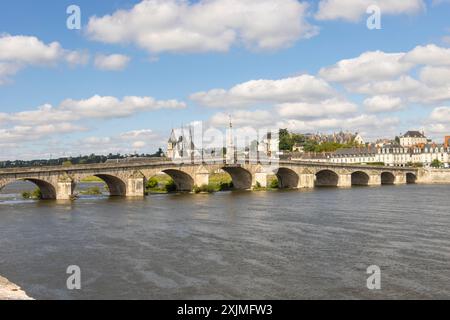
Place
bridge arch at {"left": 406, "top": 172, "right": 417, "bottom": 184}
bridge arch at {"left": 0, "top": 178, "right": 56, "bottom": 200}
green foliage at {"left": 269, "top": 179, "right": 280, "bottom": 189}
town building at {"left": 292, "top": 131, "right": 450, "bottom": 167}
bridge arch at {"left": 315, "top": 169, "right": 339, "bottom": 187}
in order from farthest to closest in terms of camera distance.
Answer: town building at {"left": 292, "top": 131, "right": 450, "bottom": 167} < bridge arch at {"left": 406, "top": 172, "right": 417, "bottom": 184} < bridge arch at {"left": 315, "top": 169, "right": 339, "bottom": 187} < green foliage at {"left": 269, "top": 179, "right": 280, "bottom": 189} < bridge arch at {"left": 0, "top": 178, "right": 56, "bottom": 200}

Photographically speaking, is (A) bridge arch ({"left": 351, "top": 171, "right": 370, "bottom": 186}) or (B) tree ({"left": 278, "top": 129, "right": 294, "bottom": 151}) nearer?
(A) bridge arch ({"left": 351, "top": 171, "right": 370, "bottom": 186})

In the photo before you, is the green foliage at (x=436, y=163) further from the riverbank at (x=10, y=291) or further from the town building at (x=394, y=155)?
the riverbank at (x=10, y=291)

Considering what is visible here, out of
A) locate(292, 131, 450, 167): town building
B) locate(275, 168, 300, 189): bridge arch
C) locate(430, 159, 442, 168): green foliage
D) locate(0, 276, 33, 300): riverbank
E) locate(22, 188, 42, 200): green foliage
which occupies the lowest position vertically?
locate(0, 276, 33, 300): riverbank

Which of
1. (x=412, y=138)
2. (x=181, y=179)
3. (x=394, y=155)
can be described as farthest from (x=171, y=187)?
(x=412, y=138)

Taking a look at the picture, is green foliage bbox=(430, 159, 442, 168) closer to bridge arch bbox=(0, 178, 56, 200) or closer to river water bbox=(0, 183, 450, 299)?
river water bbox=(0, 183, 450, 299)

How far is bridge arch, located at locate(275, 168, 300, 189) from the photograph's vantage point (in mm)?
82863

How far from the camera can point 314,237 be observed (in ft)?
107

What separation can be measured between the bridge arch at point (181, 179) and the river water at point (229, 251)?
22.7 metres

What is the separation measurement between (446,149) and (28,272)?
412 ft

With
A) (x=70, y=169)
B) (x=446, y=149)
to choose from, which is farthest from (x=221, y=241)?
(x=446, y=149)

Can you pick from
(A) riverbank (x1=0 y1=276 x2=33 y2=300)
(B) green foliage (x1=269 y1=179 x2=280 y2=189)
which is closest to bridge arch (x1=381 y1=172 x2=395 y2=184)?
(B) green foliage (x1=269 y1=179 x2=280 y2=189)

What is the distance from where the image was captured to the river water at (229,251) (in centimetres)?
2123

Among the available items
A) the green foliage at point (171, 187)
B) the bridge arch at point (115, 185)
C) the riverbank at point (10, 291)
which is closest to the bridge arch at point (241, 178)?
the green foliage at point (171, 187)

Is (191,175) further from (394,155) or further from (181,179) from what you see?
(394,155)
